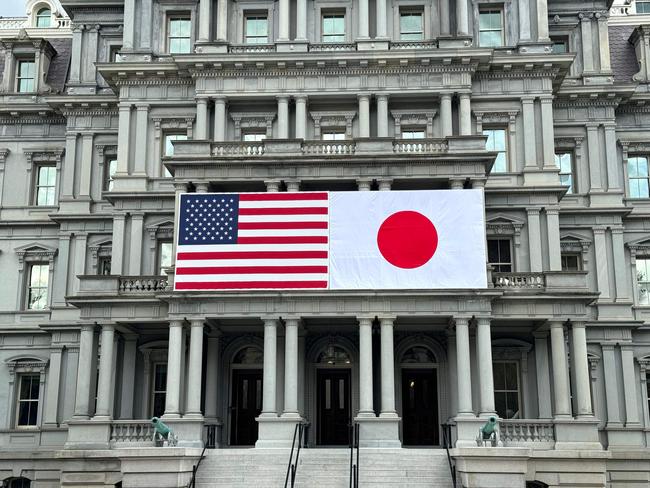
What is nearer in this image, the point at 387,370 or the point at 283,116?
the point at 387,370

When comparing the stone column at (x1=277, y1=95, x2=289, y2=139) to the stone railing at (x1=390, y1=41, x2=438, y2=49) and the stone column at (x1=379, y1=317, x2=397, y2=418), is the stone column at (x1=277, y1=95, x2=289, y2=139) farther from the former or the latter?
the stone column at (x1=379, y1=317, x2=397, y2=418)

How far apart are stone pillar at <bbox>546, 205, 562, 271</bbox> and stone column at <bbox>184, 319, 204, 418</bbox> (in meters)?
12.6

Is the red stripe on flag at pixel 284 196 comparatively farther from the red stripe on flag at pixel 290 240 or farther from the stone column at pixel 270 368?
the stone column at pixel 270 368

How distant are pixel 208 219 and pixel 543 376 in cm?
1299

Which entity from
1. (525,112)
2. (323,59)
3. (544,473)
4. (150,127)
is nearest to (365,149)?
(323,59)

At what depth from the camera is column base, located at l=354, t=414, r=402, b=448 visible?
28.2 meters

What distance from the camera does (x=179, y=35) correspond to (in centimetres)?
3588

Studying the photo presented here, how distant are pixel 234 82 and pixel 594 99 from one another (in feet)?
47.4

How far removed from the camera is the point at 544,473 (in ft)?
91.9

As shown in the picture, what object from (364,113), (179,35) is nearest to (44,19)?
(179,35)

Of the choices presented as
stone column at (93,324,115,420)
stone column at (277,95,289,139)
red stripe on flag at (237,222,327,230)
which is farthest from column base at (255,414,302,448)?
stone column at (277,95,289,139)

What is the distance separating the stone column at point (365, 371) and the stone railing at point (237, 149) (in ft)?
23.7

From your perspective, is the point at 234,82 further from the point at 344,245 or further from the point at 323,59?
the point at 344,245

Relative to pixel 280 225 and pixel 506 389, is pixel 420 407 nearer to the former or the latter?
pixel 506 389
